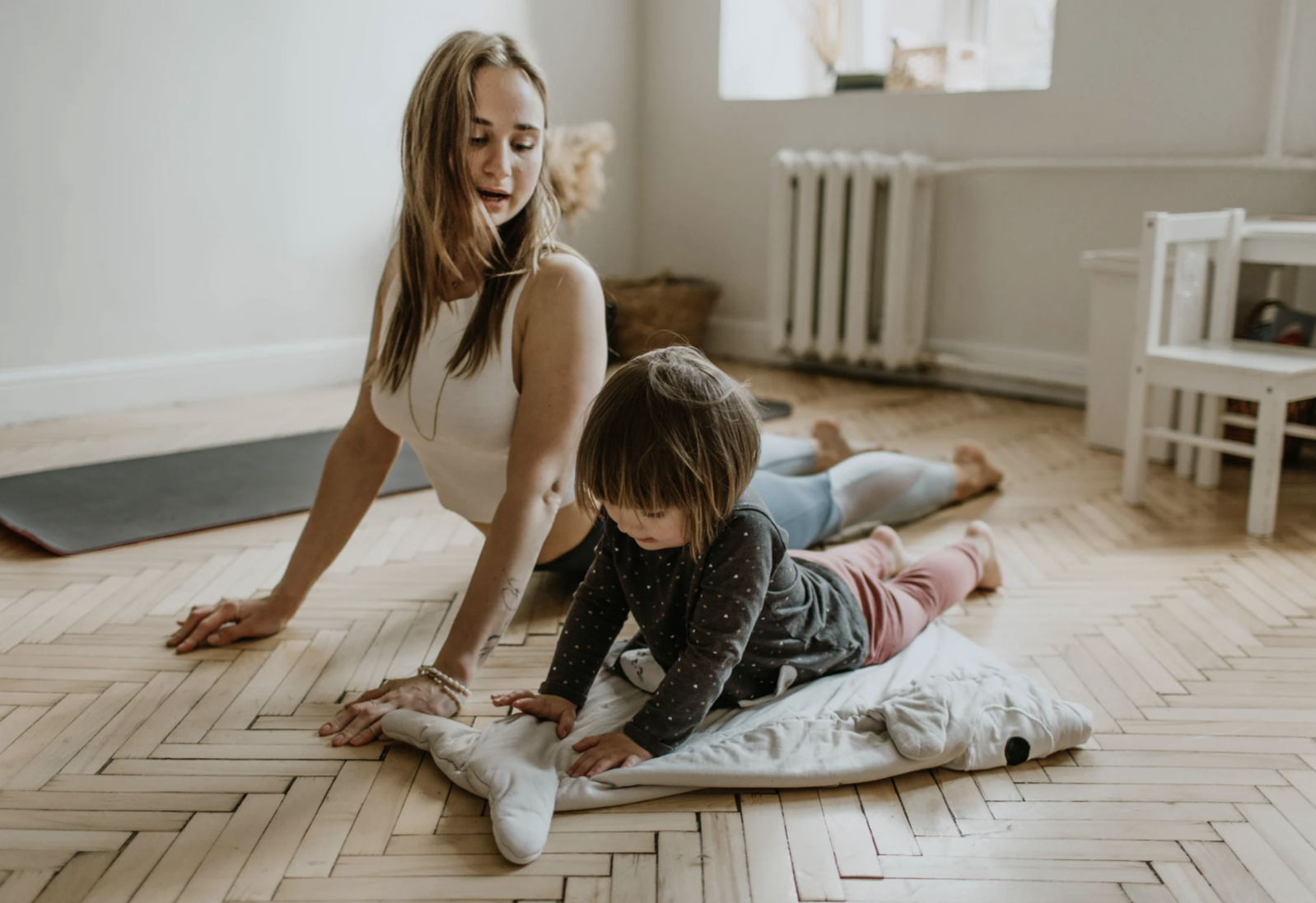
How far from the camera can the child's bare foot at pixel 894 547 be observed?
204cm

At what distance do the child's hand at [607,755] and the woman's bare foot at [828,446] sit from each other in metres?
1.23

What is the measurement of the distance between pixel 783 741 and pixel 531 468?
0.48 metres

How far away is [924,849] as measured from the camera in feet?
4.11

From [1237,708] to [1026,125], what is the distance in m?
2.38

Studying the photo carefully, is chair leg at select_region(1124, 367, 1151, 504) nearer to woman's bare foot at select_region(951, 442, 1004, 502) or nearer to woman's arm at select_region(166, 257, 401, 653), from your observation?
woman's bare foot at select_region(951, 442, 1004, 502)

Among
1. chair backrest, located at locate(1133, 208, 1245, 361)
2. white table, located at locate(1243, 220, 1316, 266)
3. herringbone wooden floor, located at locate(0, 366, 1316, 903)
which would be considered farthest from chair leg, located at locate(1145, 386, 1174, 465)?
herringbone wooden floor, located at locate(0, 366, 1316, 903)

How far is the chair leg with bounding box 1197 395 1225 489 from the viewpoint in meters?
2.68

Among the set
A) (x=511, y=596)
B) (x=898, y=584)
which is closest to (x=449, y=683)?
(x=511, y=596)

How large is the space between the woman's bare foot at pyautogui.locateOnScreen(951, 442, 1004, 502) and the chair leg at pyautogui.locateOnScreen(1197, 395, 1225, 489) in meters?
0.48

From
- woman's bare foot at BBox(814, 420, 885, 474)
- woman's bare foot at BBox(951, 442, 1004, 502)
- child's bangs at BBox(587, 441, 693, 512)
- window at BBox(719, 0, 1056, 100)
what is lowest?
woman's bare foot at BBox(951, 442, 1004, 502)

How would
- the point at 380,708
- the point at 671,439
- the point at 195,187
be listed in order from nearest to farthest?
the point at 671,439
the point at 380,708
the point at 195,187

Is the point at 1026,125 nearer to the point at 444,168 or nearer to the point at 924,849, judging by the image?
the point at 444,168

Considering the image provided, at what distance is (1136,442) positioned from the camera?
2.59 meters

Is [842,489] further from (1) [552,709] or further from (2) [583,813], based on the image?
(2) [583,813]
